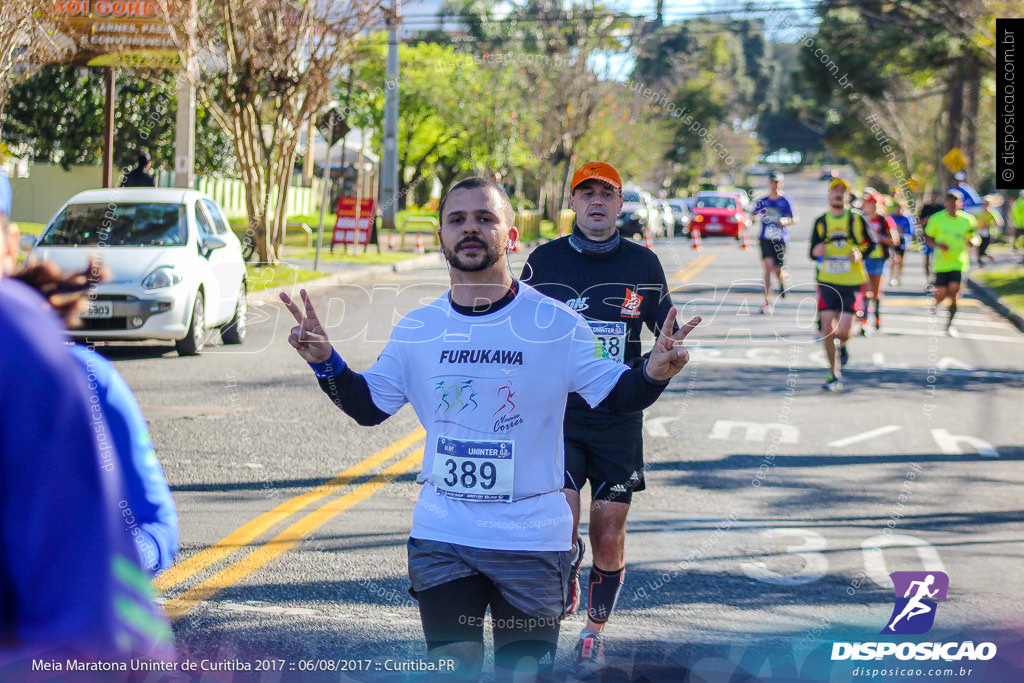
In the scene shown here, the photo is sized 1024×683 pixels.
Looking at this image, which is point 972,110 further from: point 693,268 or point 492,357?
point 492,357

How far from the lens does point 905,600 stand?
578 cm

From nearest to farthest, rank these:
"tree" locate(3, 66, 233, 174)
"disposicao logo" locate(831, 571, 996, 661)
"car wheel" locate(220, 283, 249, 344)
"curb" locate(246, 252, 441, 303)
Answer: "disposicao logo" locate(831, 571, 996, 661)
"car wheel" locate(220, 283, 249, 344)
"curb" locate(246, 252, 441, 303)
"tree" locate(3, 66, 233, 174)

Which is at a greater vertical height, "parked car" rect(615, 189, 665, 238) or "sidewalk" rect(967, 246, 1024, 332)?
"parked car" rect(615, 189, 665, 238)

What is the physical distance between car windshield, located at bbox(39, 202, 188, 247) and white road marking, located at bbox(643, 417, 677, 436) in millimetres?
5786

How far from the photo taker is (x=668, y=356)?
3391mm

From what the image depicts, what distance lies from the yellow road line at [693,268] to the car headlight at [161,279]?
13.5 meters

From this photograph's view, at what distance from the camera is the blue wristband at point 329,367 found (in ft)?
11.5

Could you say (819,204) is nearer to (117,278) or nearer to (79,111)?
(79,111)

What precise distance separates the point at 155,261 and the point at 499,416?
31.6 feet

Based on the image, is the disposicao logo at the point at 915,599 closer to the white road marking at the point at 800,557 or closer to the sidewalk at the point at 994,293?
the white road marking at the point at 800,557

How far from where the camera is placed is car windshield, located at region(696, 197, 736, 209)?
4388 cm

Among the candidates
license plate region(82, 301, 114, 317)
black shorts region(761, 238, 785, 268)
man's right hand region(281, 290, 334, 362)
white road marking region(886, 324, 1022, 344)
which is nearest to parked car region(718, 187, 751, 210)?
black shorts region(761, 238, 785, 268)

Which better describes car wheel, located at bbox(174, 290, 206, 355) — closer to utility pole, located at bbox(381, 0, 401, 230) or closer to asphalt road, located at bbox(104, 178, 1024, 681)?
asphalt road, located at bbox(104, 178, 1024, 681)

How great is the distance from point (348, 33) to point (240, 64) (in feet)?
6.79
